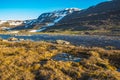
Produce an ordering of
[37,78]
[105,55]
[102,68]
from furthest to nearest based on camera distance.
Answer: [105,55], [102,68], [37,78]

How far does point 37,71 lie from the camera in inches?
754

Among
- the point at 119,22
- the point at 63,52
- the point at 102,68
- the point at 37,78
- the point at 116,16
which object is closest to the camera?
the point at 37,78

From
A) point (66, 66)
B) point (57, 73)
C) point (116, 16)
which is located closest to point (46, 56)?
point (66, 66)

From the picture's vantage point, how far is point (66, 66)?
20156 mm

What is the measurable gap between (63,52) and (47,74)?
944 centimetres

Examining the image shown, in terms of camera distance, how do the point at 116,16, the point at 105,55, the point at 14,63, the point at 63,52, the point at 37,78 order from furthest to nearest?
the point at 116,16 < the point at 63,52 < the point at 105,55 < the point at 14,63 < the point at 37,78

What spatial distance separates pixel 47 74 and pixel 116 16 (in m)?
165

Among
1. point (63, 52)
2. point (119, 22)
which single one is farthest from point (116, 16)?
point (63, 52)

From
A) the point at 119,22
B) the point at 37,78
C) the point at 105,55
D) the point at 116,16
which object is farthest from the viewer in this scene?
the point at 116,16

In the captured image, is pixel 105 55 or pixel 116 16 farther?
pixel 116 16

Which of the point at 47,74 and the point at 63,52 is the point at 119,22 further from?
the point at 47,74

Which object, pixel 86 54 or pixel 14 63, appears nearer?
pixel 14 63

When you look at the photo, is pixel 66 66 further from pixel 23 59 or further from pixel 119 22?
pixel 119 22

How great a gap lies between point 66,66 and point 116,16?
532 ft
